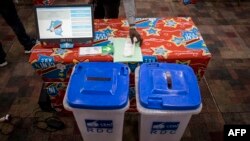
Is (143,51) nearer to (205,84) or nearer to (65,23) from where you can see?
(65,23)

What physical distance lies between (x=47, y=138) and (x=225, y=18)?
291 cm

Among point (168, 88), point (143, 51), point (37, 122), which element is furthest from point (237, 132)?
point (37, 122)

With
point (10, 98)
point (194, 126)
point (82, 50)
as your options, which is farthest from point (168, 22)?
point (10, 98)

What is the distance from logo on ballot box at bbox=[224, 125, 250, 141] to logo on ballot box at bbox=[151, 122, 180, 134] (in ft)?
1.79

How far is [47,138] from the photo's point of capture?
1.82m

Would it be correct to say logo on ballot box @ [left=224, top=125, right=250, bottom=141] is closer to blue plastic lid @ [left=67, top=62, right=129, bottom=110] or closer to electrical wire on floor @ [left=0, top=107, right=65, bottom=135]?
blue plastic lid @ [left=67, top=62, right=129, bottom=110]

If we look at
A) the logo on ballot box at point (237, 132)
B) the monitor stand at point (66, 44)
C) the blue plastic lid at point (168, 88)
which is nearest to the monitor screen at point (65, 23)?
the monitor stand at point (66, 44)

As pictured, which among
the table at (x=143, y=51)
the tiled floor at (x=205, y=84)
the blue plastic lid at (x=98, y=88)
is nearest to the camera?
the blue plastic lid at (x=98, y=88)

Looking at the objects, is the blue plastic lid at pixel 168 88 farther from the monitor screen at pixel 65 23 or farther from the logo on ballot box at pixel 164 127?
the monitor screen at pixel 65 23

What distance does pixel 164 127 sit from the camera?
141 centimetres

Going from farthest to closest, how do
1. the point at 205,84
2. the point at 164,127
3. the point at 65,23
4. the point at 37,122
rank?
the point at 205,84 < the point at 37,122 < the point at 65,23 < the point at 164,127

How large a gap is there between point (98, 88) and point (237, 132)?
45.9 inches

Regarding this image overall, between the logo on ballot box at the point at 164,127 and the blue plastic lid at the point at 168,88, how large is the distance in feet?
0.59

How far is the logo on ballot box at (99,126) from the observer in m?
1.38
